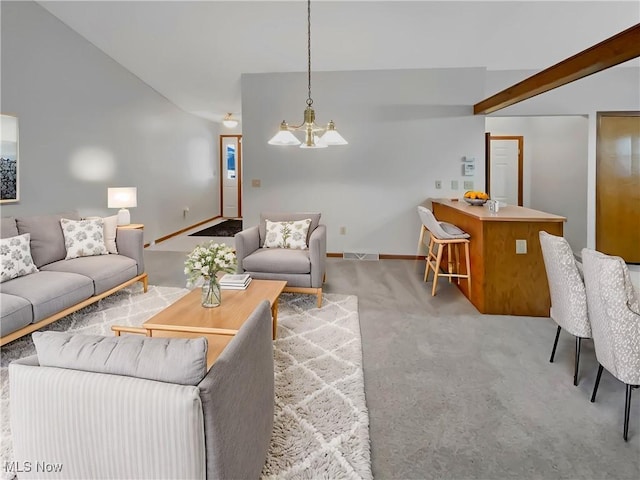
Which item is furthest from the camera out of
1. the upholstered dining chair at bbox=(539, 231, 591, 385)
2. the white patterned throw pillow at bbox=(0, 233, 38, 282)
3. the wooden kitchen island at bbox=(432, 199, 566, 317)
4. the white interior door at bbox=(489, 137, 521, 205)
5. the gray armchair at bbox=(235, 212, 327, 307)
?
the white interior door at bbox=(489, 137, 521, 205)

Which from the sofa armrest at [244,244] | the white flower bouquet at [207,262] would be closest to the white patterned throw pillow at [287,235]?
the sofa armrest at [244,244]

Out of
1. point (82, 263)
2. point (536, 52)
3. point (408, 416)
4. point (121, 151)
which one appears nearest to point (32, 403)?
point (408, 416)

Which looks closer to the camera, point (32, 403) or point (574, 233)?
point (32, 403)

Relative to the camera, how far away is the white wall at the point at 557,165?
5629 millimetres

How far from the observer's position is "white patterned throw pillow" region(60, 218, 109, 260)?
144 inches

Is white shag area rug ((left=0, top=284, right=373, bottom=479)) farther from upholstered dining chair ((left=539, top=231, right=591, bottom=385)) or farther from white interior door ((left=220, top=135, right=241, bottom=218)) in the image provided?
white interior door ((left=220, top=135, right=241, bottom=218))

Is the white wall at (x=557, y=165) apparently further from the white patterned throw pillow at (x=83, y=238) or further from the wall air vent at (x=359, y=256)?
the white patterned throw pillow at (x=83, y=238)

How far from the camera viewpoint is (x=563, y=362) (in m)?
2.53

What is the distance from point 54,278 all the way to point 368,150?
14.0ft

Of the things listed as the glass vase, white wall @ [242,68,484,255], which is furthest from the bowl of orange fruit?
the glass vase

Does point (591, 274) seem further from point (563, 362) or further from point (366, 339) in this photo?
point (366, 339)

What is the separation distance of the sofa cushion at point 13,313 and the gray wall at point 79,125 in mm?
1827

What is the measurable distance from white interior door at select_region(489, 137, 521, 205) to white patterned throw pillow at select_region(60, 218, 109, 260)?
6.10m

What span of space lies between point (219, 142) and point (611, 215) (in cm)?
875
